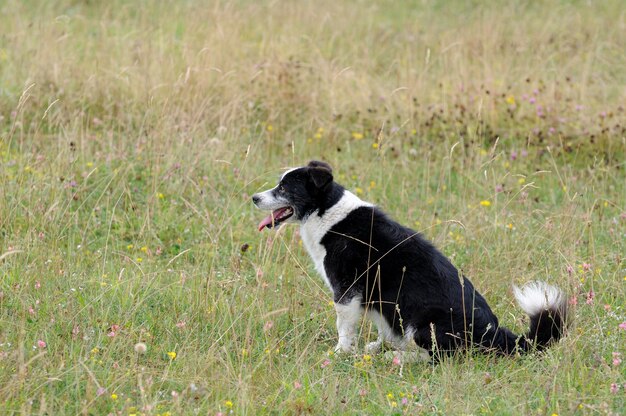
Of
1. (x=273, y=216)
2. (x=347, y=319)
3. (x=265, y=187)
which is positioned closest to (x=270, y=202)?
(x=273, y=216)

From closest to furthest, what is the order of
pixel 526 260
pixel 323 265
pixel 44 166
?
pixel 323 265, pixel 526 260, pixel 44 166

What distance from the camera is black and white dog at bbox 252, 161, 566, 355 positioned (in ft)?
14.9

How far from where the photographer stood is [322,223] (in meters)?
5.07

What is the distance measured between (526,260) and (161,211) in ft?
Answer: 8.40

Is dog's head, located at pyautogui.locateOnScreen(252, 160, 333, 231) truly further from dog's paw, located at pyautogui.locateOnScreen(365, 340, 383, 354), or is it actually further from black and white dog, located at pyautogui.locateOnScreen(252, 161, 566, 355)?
dog's paw, located at pyautogui.locateOnScreen(365, 340, 383, 354)

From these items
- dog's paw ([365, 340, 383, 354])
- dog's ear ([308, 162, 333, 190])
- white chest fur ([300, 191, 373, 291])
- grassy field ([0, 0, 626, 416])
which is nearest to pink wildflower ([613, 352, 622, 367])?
grassy field ([0, 0, 626, 416])

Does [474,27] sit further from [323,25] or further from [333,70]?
[333,70]

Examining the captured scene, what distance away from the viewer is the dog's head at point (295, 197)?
510cm

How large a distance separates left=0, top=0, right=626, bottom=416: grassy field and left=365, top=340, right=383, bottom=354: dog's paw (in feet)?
0.38

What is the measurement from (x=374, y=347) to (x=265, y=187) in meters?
2.43

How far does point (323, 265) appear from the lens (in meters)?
5.01

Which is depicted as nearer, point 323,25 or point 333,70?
point 333,70

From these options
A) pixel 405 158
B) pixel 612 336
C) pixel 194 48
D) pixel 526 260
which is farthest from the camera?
pixel 194 48

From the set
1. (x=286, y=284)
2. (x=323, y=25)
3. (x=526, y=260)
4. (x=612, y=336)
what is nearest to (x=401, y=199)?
(x=526, y=260)
